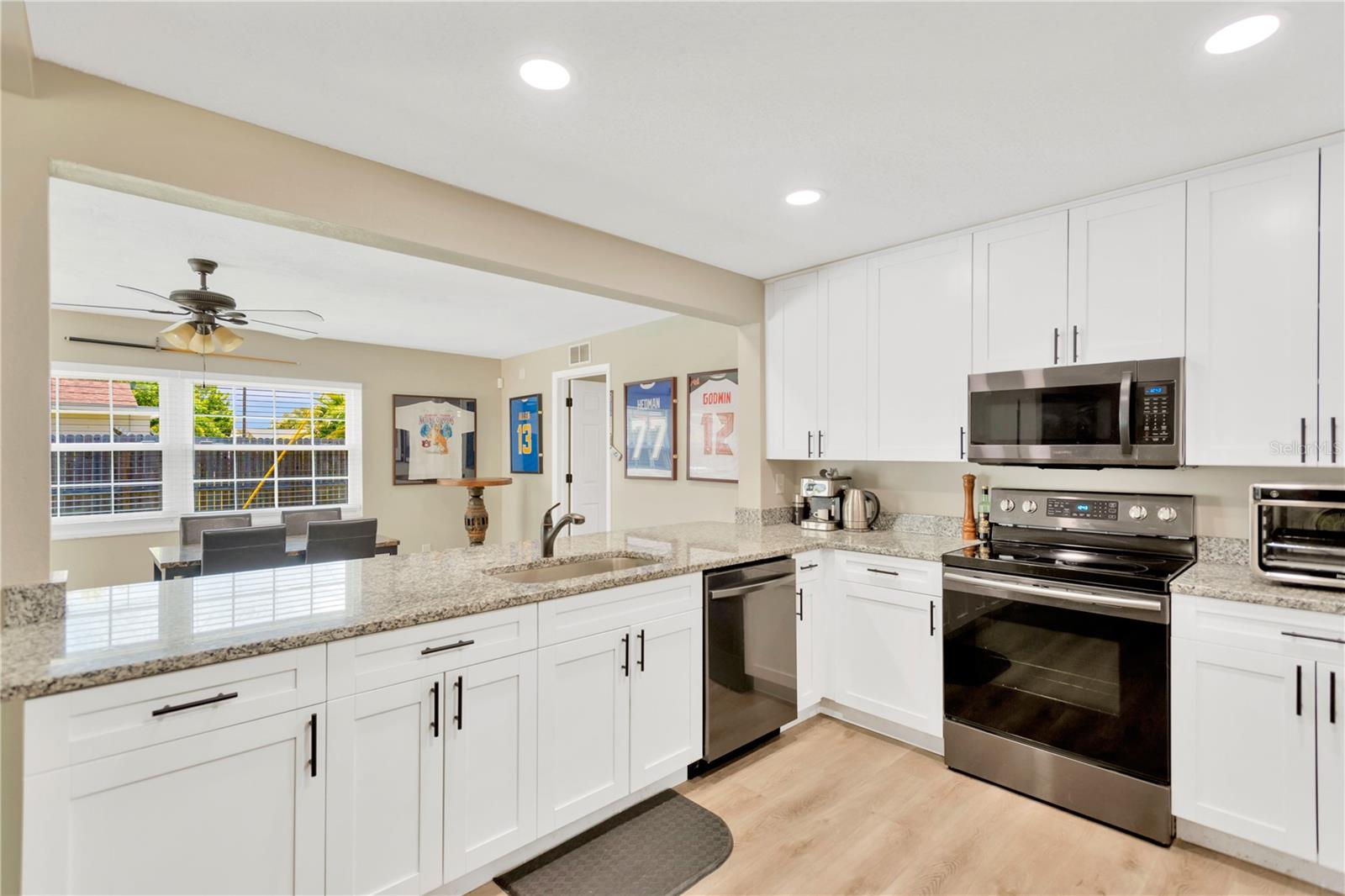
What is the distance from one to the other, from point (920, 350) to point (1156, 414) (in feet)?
3.33

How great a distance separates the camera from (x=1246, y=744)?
201 centimetres

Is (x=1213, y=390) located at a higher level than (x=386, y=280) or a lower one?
lower

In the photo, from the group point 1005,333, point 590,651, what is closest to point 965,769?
point 590,651

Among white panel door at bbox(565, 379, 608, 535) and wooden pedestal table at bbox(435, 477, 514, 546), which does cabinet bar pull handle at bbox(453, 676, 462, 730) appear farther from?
white panel door at bbox(565, 379, 608, 535)

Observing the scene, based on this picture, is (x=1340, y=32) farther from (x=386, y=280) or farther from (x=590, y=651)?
(x=386, y=280)

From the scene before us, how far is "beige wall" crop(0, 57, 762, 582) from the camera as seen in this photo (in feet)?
5.19

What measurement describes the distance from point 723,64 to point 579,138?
1.93ft

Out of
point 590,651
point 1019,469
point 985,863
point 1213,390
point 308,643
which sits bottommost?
point 985,863

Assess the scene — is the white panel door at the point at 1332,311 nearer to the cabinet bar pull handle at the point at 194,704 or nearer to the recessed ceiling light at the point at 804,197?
the recessed ceiling light at the point at 804,197

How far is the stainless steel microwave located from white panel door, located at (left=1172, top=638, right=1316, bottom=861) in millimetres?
752

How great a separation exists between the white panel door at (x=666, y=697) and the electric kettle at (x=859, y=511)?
1.29 metres

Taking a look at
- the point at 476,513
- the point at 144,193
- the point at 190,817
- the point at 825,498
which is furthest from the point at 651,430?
the point at 190,817

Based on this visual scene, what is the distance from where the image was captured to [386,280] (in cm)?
394

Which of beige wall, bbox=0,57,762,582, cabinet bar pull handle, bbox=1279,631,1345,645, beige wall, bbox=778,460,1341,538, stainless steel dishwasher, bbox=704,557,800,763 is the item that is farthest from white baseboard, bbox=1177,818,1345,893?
beige wall, bbox=0,57,762,582
